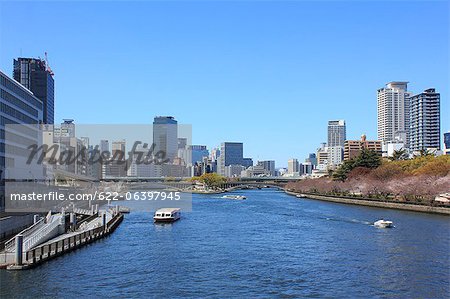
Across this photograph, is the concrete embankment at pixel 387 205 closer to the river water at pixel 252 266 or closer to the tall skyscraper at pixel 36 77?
the river water at pixel 252 266

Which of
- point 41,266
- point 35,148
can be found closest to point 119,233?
point 41,266

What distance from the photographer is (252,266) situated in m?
23.5

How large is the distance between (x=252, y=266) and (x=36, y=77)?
150474mm

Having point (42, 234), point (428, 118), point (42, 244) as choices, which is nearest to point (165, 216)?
point (42, 234)

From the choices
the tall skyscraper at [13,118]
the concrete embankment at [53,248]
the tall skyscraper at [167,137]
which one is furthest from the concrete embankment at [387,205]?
the tall skyscraper at [167,137]

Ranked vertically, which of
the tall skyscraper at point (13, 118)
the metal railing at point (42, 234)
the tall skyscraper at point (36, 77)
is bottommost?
the metal railing at point (42, 234)

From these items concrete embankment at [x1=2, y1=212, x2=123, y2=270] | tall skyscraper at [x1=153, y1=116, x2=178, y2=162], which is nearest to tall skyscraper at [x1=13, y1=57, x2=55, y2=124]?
tall skyscraper at [x1=153, y1=116, x2=178, y2=162]

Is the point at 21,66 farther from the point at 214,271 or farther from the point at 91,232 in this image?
the point at 214,271

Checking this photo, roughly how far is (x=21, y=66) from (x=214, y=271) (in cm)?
15094

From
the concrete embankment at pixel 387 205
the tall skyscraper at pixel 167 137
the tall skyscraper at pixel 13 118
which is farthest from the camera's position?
the tall skyscraper at pixel 167 137

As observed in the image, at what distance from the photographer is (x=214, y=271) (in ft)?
73.6

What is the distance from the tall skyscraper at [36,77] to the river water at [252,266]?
13157 cm

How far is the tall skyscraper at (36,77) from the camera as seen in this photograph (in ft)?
Result: 507

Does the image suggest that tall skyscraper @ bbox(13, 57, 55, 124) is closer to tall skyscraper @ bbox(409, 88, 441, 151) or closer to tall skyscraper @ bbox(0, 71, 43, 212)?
tall skyscraper @ bbox(0, 71, 43, 212)
